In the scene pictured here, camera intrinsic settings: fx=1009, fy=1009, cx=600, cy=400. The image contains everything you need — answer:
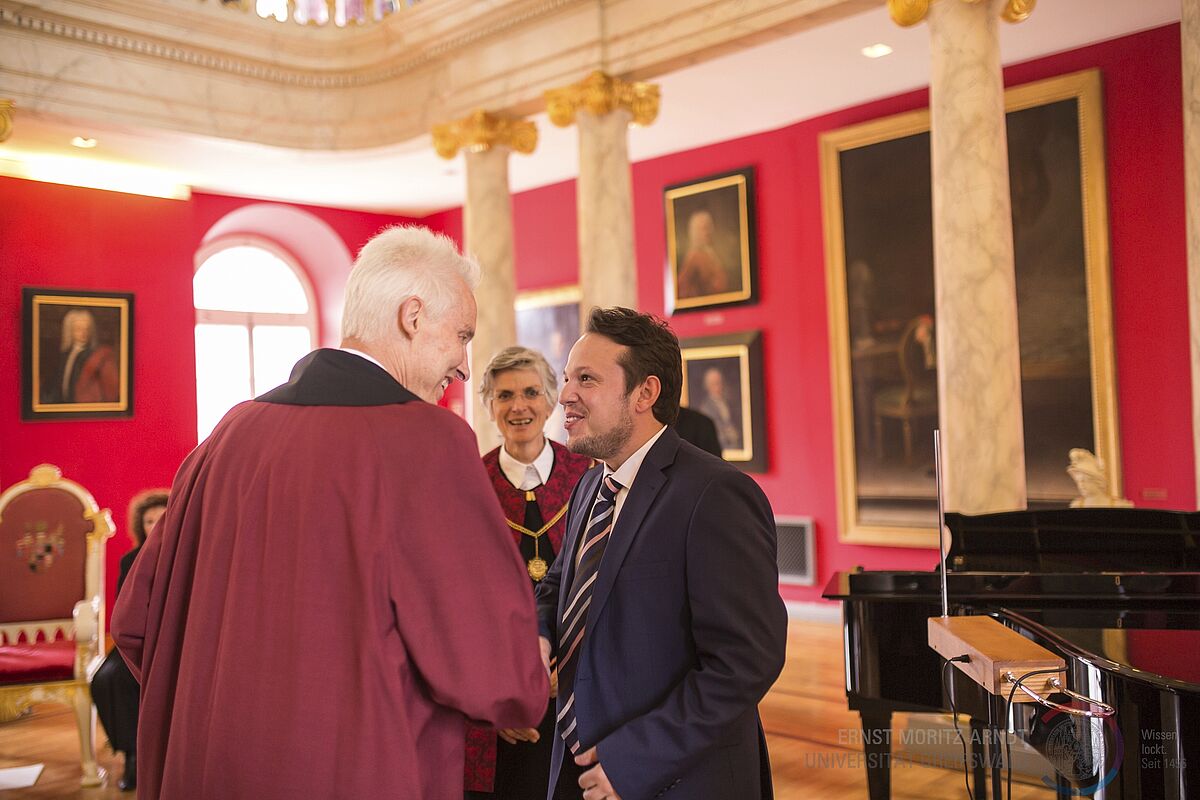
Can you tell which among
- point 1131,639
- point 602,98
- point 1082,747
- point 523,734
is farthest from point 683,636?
point 602,98

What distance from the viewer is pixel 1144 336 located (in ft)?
25.4

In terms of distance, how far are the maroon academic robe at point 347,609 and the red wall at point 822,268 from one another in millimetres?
7346

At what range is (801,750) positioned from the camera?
5965mm

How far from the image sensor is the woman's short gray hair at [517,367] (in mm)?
3740

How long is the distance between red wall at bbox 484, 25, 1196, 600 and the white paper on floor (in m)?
6.62

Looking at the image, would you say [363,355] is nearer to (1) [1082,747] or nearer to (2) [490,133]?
(1) [1082,747]

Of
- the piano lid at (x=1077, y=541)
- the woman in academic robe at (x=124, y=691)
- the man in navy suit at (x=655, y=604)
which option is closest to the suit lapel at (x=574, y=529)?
the man in navy suit at (x=655, y=604)

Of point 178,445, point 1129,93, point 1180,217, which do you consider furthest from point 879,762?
point 178,445

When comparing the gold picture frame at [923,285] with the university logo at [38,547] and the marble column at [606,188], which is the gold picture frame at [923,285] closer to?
the marble column at [606,188]

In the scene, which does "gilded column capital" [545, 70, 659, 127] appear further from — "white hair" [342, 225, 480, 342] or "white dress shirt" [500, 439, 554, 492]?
"white hair" [342, 225, 480, 342]

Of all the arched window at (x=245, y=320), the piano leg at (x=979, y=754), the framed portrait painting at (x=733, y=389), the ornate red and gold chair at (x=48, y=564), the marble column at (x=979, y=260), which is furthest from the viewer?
the arched window at (x=245, y=320)

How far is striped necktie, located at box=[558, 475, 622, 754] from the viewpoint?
7.59ft

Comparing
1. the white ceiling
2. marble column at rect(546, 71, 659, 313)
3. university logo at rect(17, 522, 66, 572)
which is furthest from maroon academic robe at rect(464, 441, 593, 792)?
Answer: the white ceiling

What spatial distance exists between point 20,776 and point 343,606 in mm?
5796
